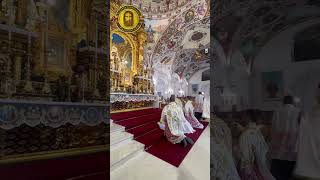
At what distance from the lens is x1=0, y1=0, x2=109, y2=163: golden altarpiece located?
164 centimetres

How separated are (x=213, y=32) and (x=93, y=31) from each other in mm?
1753

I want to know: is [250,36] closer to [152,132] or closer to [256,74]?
[256,74]

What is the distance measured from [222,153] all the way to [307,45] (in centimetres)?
156

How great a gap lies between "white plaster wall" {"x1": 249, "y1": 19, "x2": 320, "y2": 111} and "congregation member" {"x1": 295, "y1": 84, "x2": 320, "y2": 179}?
0.30 feet

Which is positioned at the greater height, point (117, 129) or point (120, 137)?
point (117, 129)

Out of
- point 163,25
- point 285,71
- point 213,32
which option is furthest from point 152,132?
point 163,25

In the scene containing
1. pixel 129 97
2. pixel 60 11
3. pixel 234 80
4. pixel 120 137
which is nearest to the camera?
pixel 60 11

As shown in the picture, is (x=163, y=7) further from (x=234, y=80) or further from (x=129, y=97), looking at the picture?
(x=234, y=80)

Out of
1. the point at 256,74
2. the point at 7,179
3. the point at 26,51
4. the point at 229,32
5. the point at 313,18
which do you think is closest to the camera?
the point at 7,179

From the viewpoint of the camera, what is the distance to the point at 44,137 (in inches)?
72.1

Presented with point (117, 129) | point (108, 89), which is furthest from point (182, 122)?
point (108, 89)

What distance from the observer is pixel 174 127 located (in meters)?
7.81

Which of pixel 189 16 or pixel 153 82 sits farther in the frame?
pixel 153 82

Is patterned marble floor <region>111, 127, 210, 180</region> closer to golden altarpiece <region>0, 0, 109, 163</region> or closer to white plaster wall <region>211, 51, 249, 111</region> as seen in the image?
white plaster wall <region>211, 51, 249, 111</region>
